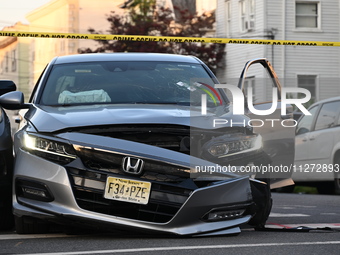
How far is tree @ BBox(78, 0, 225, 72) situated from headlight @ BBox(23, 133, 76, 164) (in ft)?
100

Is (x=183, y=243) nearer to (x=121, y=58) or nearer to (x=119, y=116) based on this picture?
(x=119, y=116)

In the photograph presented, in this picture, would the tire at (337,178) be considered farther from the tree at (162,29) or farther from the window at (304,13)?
the tree at (162,29)

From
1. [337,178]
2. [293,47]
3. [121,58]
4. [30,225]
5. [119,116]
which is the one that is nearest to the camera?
[119,116]

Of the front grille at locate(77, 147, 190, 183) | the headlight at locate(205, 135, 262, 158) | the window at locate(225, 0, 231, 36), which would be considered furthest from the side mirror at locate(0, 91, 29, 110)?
the window at locate(225, 0, 231, 36)

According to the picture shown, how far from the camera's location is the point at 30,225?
724 centimetres

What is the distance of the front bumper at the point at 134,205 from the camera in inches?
263

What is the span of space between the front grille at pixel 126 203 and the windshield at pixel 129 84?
131 cm

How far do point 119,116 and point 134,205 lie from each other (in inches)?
29.8

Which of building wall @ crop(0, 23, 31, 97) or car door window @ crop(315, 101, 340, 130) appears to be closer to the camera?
car door window @ crop(315, 101, 340, 130)

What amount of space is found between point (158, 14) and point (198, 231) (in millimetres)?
33464

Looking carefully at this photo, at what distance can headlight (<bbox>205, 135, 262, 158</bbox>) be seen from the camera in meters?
6.98

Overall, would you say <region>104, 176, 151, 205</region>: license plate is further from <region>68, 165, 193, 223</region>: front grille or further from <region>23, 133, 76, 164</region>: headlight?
<region>23, 133, 76, 164</region>: headlight

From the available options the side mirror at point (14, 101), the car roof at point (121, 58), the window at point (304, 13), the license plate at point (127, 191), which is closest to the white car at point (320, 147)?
the car roof at point (121, 58)

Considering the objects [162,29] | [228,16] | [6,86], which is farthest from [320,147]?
[162,29]
